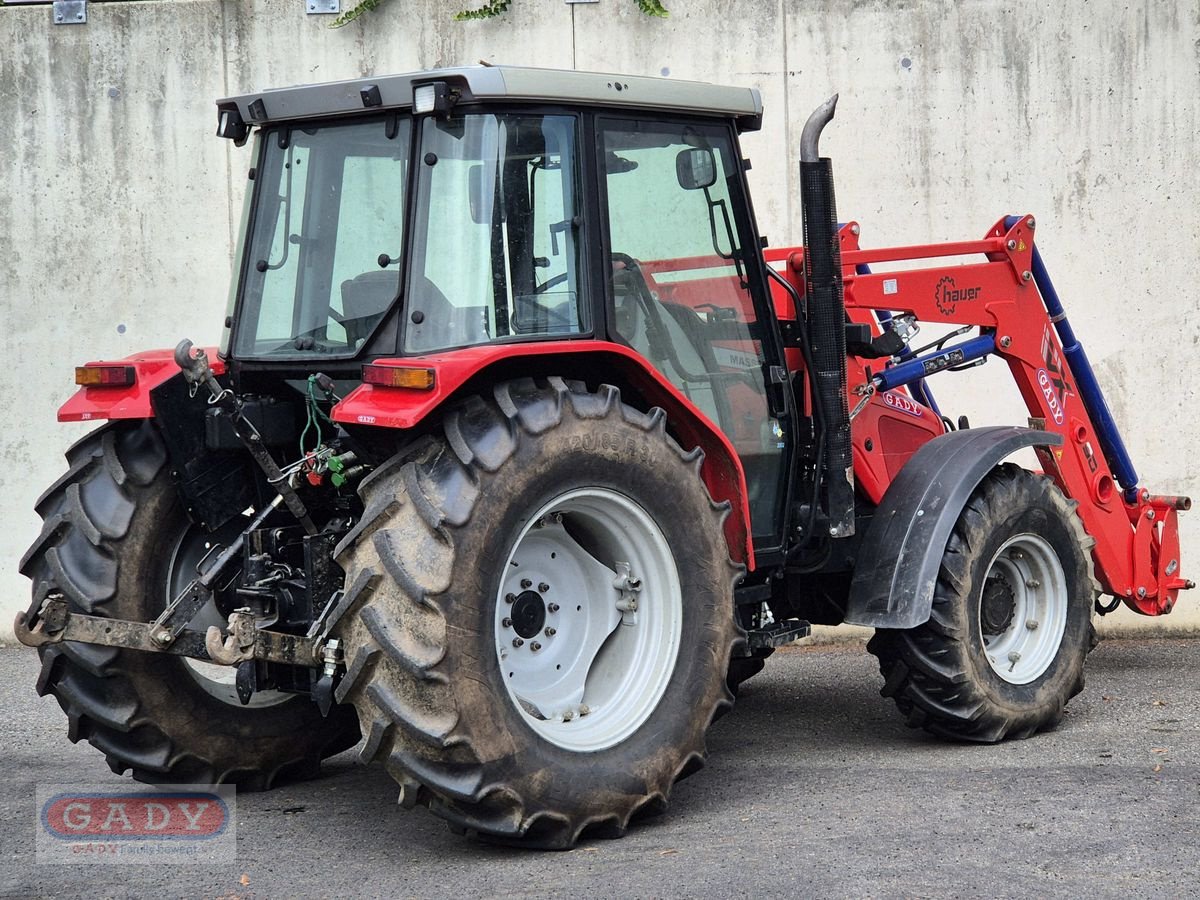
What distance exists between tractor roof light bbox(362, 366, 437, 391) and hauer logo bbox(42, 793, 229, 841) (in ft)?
5.23

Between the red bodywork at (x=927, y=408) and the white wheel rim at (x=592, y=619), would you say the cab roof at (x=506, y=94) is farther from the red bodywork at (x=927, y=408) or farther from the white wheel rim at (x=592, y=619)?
the white wheel rim at (x=592, y=619)

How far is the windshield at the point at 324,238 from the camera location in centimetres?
446

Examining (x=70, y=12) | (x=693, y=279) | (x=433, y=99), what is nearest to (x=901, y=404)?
(x=693, y=279)

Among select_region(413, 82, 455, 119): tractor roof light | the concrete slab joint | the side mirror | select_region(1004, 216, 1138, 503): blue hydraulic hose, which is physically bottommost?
select_region(1004, 216, 1138, 503): blue hydraulic hose

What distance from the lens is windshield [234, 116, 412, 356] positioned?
176 inches

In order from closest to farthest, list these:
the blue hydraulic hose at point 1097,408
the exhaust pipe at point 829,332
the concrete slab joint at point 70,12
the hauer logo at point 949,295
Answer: the exhaust pipe at point 829,332 → the hauer logo at point 949,295 → the blue hydraulic hose at point 1097,408 → the concrete slab joint at point 70,12

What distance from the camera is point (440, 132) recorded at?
4309 mm

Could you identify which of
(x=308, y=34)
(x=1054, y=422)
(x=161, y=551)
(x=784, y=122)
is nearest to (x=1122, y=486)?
(x=1054, y=422)

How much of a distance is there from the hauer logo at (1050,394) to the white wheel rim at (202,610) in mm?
3284

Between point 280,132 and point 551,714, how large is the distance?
6.90 feet

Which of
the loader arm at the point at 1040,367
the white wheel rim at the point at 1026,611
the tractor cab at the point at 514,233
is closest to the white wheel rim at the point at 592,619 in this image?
Result: the tractor cab at the point at 514,233

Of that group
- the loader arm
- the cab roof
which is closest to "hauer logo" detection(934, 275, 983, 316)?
the loader arm

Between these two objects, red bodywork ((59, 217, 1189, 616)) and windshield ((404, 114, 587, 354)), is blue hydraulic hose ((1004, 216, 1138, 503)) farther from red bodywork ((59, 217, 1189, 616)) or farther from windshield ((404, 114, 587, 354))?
windshield ((404, 114, 587, 354))

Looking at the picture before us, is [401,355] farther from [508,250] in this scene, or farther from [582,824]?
[582,824]
